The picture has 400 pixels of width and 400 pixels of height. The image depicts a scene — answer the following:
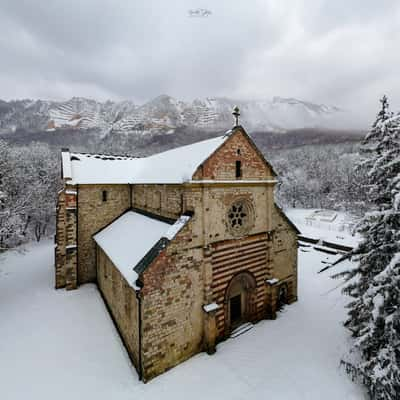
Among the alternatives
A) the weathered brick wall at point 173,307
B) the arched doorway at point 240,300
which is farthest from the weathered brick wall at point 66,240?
the arched doorway at point 240,300

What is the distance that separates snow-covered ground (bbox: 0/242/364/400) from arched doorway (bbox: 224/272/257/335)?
75 centimetres

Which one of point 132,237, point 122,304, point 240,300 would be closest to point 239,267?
point 240,300

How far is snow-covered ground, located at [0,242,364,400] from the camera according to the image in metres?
8.66

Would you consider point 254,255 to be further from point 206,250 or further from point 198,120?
point 198,120

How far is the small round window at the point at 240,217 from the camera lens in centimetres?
1164

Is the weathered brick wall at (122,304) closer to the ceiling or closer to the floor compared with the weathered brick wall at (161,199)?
closer to the floor

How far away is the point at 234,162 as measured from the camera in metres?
11.4

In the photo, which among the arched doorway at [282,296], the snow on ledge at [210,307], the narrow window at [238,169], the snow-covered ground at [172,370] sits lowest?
the snow-covered ground at [172,370]

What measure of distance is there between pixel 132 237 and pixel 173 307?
16.5ft

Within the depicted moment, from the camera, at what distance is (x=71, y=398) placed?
847 centimetres

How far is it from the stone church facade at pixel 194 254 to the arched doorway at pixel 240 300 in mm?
53

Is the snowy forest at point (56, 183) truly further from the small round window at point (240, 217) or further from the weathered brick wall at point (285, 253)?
the small round window at point (240, 217)

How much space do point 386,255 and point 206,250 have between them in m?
6.62

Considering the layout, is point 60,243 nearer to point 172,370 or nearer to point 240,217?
point 172,370
